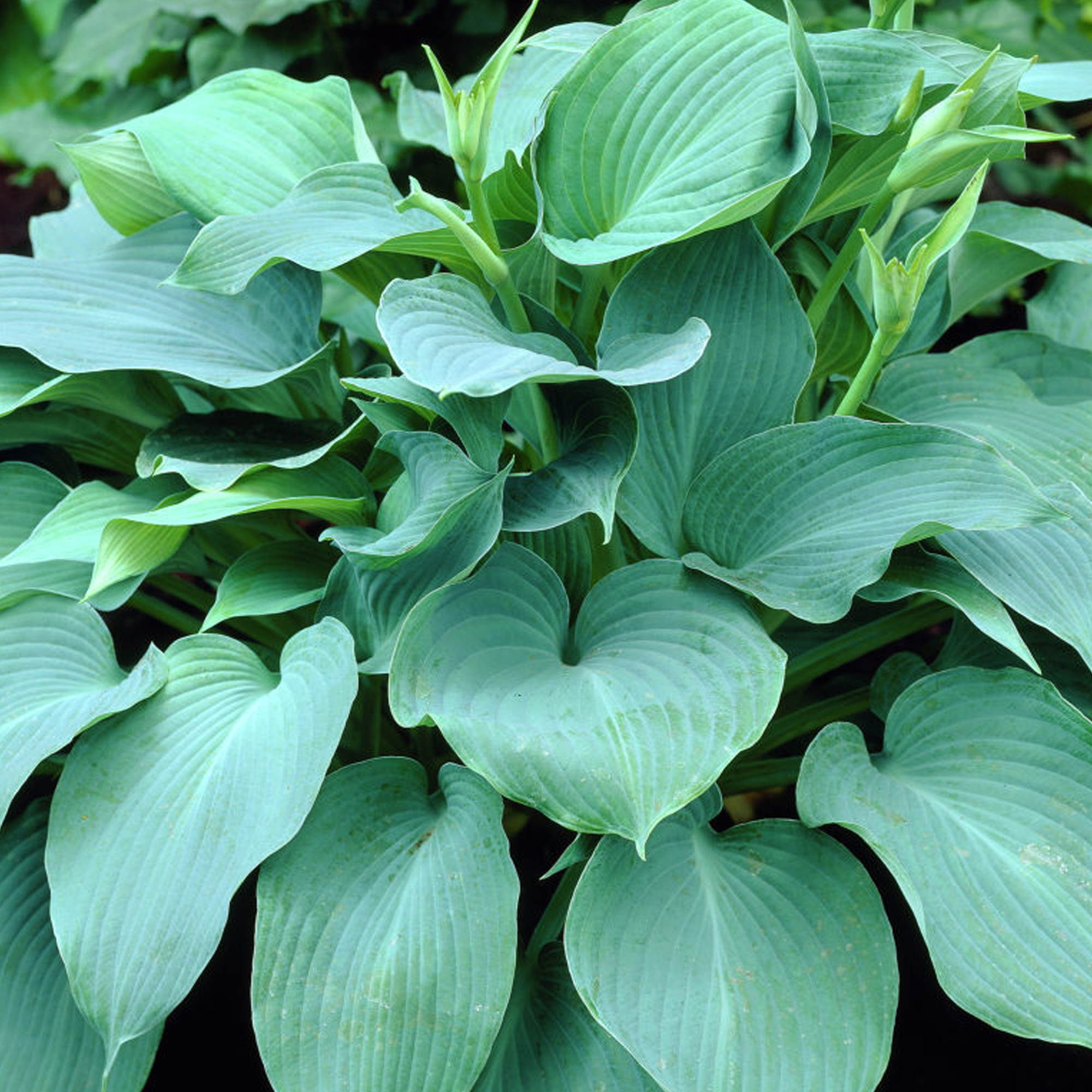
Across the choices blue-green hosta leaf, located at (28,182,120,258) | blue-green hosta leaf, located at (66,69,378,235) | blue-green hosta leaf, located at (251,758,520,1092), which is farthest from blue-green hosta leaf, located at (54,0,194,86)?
blue-green hosta leaf, located at (251,758,520,1092)

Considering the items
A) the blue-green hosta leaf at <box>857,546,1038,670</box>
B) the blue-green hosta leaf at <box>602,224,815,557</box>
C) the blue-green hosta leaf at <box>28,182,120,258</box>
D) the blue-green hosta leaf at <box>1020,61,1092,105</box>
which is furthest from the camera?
the blue-green hosta leaf at <box>28,182,120,258</box>

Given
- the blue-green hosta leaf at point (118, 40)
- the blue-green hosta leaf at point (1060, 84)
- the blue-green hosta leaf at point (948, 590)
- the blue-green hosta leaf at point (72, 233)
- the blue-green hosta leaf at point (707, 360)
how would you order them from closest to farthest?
the blue-green hosta leaf at point (948, 590)
the blue-green hosta leaf at point (707, 360)
the blue-green hosta leaf at point (1060, 84)
the blue-green hosta leaf at point (72, 233)
the blue-green hosta leaf at point (118, 40)

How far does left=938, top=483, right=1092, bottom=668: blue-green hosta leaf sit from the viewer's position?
87 cm

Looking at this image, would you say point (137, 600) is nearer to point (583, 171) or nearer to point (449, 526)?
point (449, 526)

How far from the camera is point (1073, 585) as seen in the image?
0.90m

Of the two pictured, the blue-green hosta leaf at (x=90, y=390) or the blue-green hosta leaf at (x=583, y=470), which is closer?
the blue-green hosta leaf at (x=583, y=470)

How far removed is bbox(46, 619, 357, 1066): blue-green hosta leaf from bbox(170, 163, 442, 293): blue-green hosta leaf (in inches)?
12.0

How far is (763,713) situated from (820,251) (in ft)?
1.79

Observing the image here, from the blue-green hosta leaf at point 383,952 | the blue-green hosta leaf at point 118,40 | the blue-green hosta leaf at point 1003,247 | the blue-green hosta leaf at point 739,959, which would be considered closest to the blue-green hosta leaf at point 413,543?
the blue-green hosta leaf at point 383,952

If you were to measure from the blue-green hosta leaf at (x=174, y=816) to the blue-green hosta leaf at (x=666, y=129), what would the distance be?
0.40 m

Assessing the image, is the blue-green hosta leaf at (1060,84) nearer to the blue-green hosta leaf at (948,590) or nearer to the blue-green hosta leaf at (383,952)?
the blue-green hosta leaf at (948,590)

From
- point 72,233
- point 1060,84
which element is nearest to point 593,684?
point 1060,84

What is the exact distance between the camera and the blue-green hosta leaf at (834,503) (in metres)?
0.82

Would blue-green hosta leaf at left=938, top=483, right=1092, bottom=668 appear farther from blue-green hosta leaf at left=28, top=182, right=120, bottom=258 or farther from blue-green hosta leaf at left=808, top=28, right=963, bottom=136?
blue-green hosta leaf at left=28, top=182, right=120, bottom=258
